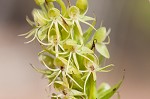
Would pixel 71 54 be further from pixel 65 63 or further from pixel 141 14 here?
pixel 141 14

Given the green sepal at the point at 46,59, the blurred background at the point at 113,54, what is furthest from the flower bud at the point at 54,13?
the blurred background at the point at 113,54

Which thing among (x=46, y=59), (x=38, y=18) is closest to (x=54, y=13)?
(x=38, y=18)

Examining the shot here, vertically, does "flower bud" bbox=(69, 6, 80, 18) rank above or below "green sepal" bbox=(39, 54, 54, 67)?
above

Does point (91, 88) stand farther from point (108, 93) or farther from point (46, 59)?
point (46, 59)

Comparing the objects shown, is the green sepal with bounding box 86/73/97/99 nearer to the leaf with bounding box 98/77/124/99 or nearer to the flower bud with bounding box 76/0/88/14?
the leaf with bounding box 98/77/124/99

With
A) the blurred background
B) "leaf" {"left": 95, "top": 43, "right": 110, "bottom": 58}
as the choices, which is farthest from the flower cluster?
the blurred background

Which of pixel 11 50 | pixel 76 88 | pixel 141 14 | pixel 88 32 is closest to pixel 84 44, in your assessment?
pixel 88 32

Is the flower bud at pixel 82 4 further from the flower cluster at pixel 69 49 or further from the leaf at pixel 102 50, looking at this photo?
the leaf at pixel 102 50
